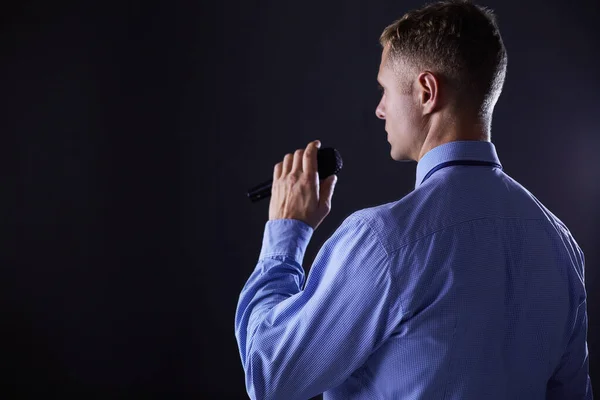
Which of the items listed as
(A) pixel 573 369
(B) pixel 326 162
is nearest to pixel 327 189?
(B) pixel 326 162

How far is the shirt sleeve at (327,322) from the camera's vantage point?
27.8 inches

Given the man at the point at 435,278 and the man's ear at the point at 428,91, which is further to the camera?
the man's ear at the point at 428,91

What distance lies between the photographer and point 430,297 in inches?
27.9

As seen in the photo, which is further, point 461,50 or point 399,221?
point 461,50

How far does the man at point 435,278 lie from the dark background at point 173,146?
1433 millimetres

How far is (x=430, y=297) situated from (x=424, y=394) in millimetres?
132

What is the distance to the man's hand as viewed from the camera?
0.93 m

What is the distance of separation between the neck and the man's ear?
0.7 inches

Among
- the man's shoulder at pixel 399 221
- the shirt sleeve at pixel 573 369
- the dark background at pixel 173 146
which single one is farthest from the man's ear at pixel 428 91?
the dark background at pixel 173 146

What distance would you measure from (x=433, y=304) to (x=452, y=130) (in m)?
0.28

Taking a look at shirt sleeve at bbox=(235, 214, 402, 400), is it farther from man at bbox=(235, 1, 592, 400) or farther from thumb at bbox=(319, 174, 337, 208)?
thumb at bbox=(319, 174, 337, 208)

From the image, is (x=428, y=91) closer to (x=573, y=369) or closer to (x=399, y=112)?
(x=399, y=112)

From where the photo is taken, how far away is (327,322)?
2.40 ft

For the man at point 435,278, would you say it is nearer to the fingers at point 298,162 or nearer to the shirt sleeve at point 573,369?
the shirt sleeve at point 573,369
